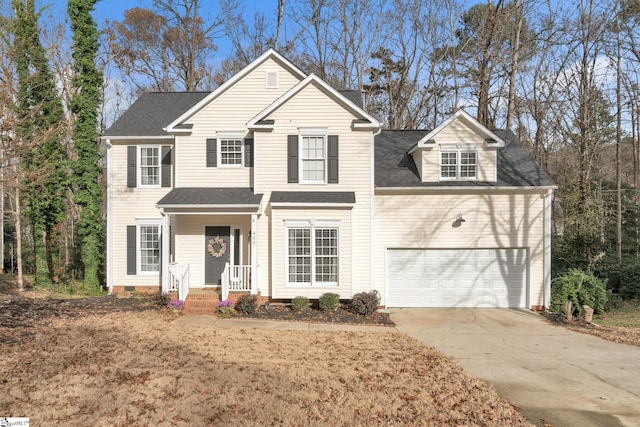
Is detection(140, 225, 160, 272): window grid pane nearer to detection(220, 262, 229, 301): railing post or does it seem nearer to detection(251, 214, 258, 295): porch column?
detection(220, 262, 229, 301): railing post

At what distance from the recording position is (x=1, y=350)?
25.6 ft

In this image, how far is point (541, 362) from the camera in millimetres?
8312

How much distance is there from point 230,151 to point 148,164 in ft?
11.1

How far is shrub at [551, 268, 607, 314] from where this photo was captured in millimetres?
13094

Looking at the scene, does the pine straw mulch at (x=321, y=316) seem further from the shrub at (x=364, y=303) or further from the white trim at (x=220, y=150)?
the white trim at (x=220, y=150)

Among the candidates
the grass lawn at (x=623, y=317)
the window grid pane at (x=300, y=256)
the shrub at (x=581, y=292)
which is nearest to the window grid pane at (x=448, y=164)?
the shrub at (x=581, y=292)

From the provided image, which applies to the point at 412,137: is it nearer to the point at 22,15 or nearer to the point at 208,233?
the point at 208,233

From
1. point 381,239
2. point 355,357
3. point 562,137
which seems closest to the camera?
point 355,357

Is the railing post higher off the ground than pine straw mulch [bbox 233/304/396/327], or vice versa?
the railing post

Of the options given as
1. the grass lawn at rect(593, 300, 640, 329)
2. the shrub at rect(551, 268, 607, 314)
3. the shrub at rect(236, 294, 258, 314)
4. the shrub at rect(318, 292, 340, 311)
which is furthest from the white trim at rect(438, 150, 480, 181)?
the shrub at rect(236, 294, 258, 314)

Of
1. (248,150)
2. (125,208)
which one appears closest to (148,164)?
(125,208)

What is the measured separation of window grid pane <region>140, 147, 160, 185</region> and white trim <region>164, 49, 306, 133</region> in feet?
4.75

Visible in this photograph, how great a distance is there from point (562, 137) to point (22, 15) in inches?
968

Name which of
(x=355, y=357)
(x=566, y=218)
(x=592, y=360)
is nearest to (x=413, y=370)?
(x=355, y=357)
